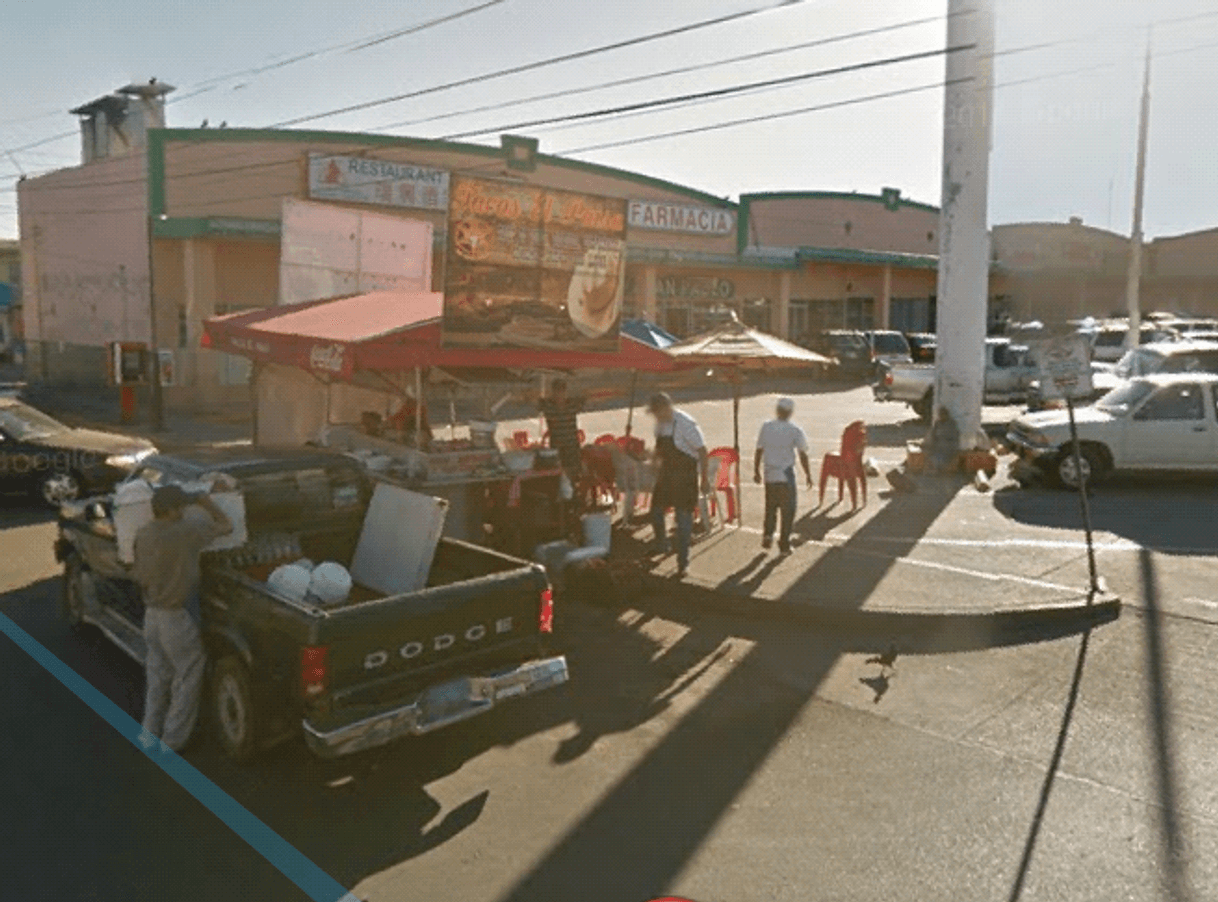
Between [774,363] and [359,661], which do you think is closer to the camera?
[359,661]

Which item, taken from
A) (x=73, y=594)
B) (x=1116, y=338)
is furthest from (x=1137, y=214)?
(x=73, y=594)

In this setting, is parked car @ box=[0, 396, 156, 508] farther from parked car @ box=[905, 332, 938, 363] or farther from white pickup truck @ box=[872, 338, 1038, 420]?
parked car @ box=[905, 332, 938, 363]

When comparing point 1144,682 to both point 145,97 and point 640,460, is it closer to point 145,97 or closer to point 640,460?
point 640,460

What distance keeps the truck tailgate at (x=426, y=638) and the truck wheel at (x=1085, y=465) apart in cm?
1097

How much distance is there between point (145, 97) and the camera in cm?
3688

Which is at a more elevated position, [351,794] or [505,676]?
[505,676]

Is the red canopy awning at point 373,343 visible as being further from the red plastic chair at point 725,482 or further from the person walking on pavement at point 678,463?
the red plastic chair at point 725,482

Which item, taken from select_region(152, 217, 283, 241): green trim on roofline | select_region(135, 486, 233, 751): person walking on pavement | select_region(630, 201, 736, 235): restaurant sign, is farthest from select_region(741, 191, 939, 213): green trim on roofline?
select_region(135, 486, 233, 751): person walking on pavement

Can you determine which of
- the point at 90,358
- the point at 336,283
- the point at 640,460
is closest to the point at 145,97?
the point at 90,358

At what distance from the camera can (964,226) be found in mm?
16438

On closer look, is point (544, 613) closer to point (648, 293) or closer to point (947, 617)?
point (947, 617)

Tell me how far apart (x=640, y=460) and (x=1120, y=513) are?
627cm

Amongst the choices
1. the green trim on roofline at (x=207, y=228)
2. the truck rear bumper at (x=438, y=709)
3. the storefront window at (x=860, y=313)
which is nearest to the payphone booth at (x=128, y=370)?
the green trim on roofline at (x=207, y=228)
